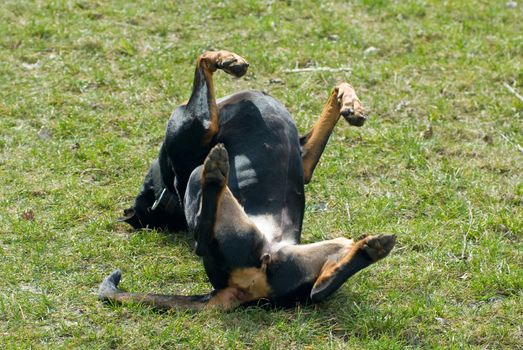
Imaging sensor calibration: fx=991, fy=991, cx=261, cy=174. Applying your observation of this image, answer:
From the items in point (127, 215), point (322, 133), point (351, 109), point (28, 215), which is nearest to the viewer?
point (351, 109)

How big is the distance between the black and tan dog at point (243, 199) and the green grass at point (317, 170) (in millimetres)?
129

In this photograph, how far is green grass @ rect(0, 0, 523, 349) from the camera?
4562 millimetres

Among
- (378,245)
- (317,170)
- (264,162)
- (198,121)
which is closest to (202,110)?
(198,121)

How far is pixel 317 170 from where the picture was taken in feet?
21.0

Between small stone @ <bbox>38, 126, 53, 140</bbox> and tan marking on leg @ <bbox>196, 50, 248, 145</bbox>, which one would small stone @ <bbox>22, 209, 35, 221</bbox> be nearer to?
small stone @ <bbox>38, 126, 53, 140</bbox>

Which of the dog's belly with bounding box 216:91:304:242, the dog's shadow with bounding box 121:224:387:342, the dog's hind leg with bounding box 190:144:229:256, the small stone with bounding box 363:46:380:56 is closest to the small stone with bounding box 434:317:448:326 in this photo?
the dog's shadow with bounding box 121:224:387:342

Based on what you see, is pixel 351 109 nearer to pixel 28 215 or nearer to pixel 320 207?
pixel 320 207

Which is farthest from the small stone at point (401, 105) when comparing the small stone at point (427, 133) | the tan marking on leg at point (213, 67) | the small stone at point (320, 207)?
the tan marking on leg at point (213, 67)

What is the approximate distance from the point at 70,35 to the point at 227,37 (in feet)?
4.26

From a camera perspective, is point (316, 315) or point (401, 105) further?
point (401, 105)

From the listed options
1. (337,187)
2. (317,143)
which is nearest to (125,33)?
(337,187)

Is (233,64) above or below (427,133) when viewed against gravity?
above

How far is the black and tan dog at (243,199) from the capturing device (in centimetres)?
446

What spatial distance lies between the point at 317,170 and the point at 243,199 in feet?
5.21
